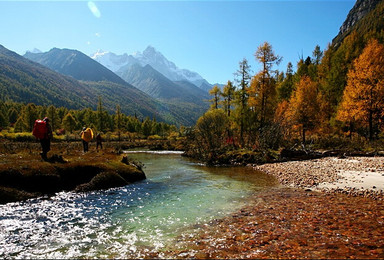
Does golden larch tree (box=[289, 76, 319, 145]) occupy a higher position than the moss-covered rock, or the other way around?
golden larch tree (box=[289, 76, 319, 145])

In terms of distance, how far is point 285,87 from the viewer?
53062 mm

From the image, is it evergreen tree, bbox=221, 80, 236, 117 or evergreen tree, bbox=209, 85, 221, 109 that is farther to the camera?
evergreen tree, bbox=209, 85, 221, 109

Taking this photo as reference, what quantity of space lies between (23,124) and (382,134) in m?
86.4

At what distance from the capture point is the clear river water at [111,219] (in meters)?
6.26

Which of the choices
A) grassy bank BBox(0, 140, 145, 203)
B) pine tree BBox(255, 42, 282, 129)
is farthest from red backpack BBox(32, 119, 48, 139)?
pine tree BBox(255, 42, 282, 129)

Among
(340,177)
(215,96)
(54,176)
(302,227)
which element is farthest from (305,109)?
(54,176)

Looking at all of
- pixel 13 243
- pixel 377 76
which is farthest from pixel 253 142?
pixel 13 243

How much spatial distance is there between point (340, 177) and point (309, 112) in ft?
67.5

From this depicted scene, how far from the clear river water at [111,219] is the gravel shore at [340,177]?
279cm

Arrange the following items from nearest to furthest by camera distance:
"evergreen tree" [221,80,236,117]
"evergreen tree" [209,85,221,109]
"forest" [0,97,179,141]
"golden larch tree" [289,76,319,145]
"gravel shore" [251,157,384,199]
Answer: "gravel shore" [251,157,384,199] → "golden larch tree" [289,76,319,145] → "evergreen tree" [221,80,236,117] → "evergreen tree" [209,85,221,109] → "forest" [0,97,179,141]

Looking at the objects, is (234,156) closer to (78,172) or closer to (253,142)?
(253,142)

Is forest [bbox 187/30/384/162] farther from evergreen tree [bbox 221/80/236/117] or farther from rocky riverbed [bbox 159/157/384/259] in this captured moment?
rocky riverbed [bbox 159/157/384/259]

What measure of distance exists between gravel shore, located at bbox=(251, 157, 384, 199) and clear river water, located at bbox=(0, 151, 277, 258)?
2.79 metres

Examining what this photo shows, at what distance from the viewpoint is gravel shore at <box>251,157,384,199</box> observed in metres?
11.6
